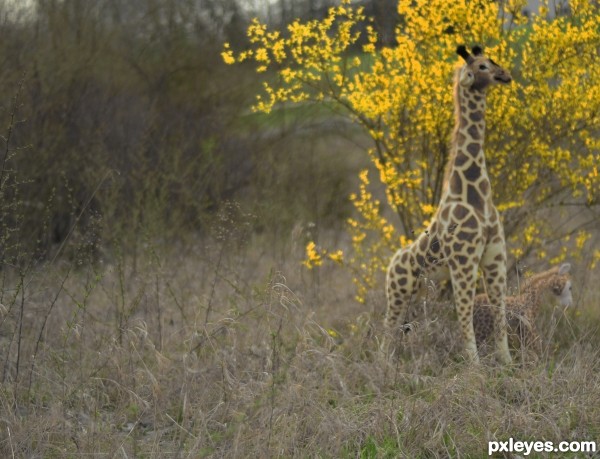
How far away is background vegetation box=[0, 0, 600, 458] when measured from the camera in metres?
4.89

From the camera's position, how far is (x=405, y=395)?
549 cm

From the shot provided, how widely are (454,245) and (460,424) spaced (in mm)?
1372

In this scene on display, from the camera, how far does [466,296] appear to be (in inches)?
236

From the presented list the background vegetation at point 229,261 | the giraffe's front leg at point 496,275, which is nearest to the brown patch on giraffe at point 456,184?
the giraffe's front leg at point 496,275

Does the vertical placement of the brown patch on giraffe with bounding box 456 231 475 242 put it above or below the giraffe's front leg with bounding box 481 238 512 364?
above

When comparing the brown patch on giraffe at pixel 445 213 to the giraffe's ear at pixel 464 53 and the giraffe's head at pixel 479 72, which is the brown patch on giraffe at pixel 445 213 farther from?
the giraffe's ear at pixel 464 53

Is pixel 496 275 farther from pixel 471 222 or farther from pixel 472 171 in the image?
pixel 472 171

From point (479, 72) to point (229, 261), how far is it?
3716 mm

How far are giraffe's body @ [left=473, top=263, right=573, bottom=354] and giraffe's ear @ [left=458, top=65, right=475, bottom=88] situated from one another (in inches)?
54.6

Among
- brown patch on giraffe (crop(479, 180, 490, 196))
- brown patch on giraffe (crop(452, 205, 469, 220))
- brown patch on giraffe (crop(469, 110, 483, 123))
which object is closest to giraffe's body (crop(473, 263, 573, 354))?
brown patch on giraffe (crop(452, 205, 469, 220))

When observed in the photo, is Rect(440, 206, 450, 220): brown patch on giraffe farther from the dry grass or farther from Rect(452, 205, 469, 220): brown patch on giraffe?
the dry grass

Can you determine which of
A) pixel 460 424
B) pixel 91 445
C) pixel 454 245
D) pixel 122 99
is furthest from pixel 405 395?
pixel 122 99

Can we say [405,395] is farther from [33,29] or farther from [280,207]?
[33,29]

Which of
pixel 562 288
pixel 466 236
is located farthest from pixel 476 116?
pixel 562 288
